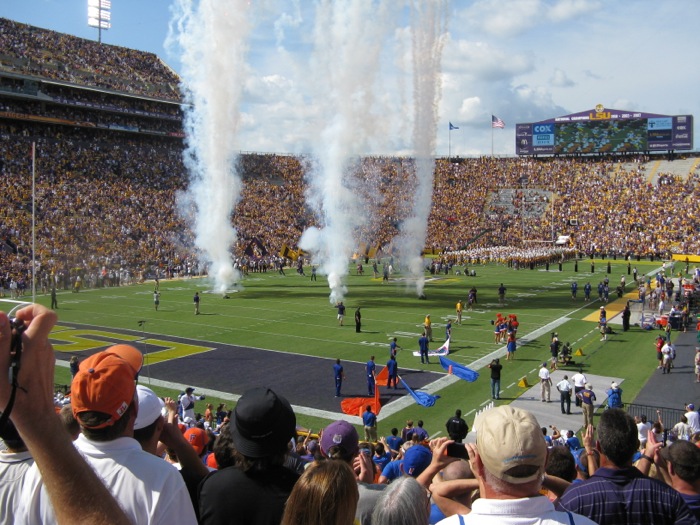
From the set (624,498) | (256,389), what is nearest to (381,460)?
(624,498)

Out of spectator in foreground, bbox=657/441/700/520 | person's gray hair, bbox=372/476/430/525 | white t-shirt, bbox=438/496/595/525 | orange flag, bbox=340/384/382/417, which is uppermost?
white t-shirt, bbox=438/496/595/525

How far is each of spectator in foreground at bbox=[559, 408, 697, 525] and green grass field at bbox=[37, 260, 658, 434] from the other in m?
11.5

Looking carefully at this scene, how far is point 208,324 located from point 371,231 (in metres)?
37.2

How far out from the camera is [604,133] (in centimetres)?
8112

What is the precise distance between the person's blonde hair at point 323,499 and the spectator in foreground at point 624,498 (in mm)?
1477

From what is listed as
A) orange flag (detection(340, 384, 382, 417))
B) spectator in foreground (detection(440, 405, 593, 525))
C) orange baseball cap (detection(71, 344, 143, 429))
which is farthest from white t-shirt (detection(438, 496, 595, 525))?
orange flag (detection(340, 384, 382, 417))

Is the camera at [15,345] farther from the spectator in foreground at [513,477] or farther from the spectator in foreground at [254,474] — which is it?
the spectator in foreground at [513,477]

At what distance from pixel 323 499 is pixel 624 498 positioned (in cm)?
184

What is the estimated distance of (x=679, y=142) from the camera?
254 ft

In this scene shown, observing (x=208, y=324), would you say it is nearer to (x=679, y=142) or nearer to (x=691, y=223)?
(x=691, y=223)

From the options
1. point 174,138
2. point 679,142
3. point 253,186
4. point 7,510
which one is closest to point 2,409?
point 7,510

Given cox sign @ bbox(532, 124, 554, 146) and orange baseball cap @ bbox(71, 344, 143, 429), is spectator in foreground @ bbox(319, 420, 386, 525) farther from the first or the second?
cox sign @ bbox(532, 124, 554, 146)

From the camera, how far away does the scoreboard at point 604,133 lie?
255 feet

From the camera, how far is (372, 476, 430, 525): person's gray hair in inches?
115
